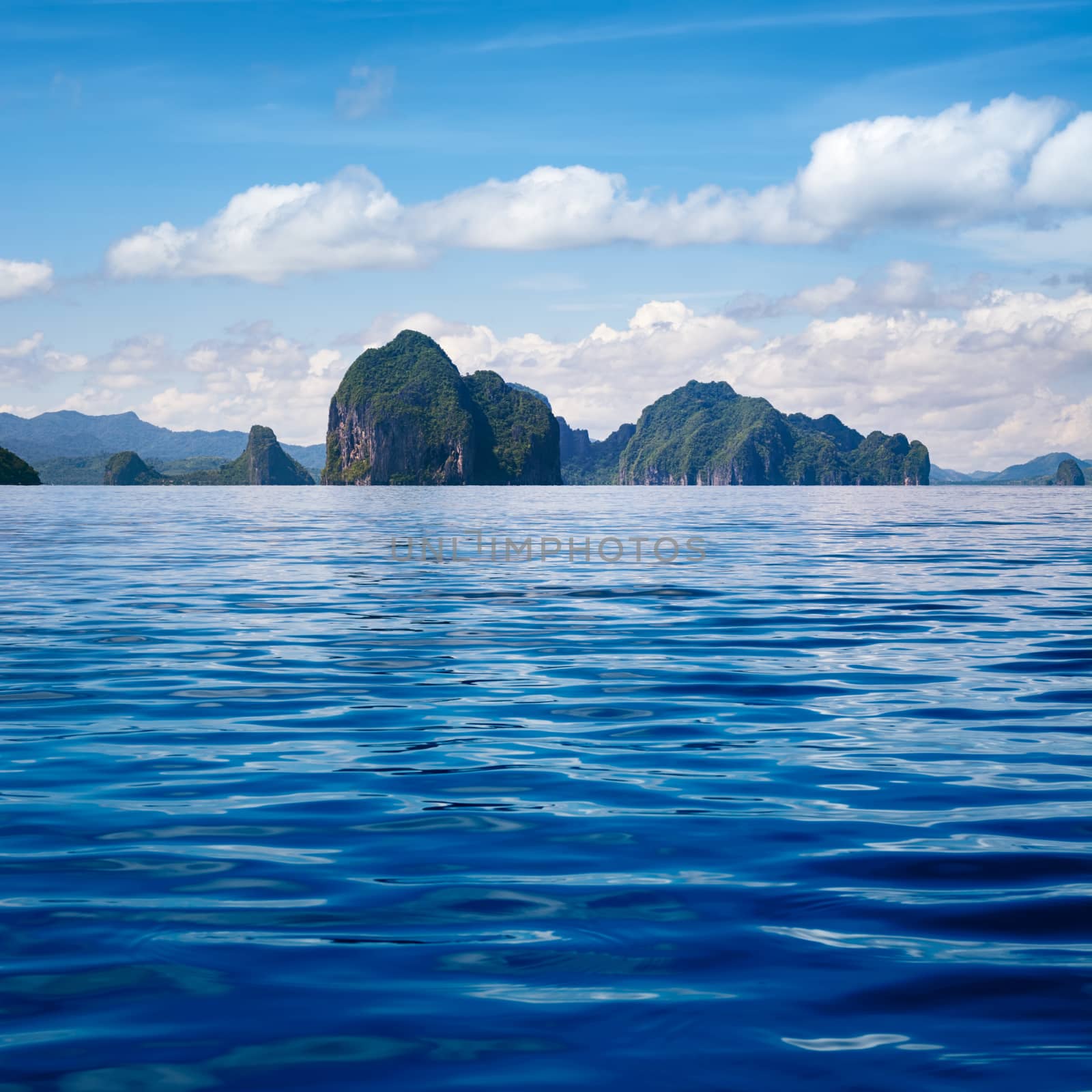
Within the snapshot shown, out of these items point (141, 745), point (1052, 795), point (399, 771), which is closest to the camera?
point (1052, 795)

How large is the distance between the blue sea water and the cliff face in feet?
621

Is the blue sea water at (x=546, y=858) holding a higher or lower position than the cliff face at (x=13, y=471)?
lower

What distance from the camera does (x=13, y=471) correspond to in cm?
18938

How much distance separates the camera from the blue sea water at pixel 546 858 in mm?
4457

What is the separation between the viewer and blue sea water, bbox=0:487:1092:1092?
4457mm

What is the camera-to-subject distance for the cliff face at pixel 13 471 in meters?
188

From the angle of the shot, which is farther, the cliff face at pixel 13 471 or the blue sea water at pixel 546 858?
the cliff face at pixel 13 471

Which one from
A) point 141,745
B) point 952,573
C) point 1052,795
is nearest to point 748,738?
point 1052,795

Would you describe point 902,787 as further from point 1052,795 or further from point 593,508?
point 593,508

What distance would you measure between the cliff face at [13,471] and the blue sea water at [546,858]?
18931cm

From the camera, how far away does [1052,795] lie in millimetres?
8008

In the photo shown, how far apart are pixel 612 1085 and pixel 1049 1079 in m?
1.56

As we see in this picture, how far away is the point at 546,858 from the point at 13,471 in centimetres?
20263

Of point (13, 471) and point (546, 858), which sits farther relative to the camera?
point (13, 471)
